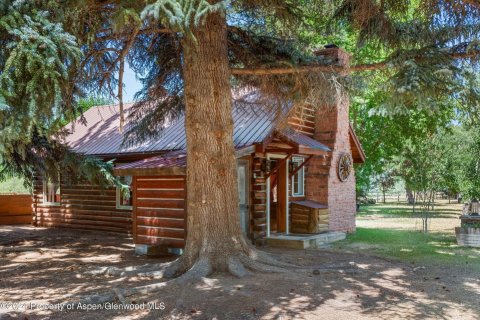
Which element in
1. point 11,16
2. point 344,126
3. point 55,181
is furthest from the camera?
point 344,126

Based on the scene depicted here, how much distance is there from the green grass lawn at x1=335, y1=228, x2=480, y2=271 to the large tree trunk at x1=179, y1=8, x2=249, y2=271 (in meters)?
4.70

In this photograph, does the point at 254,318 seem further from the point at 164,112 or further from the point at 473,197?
the point at 473,197

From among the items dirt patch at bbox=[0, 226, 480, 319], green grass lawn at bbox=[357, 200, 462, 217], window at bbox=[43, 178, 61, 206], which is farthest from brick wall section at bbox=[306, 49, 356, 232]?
green grass lawn at bbox=[357, 200, 462, 217]

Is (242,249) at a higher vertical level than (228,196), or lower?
lower

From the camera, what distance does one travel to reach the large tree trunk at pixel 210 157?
26.6 ft

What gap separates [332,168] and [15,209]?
14544 millimetres

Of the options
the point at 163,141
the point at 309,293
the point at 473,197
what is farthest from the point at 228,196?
the point at 473,197

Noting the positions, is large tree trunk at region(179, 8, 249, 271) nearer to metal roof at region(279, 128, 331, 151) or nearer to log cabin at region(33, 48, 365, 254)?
log cabin at region(33, 48, 365, 254)

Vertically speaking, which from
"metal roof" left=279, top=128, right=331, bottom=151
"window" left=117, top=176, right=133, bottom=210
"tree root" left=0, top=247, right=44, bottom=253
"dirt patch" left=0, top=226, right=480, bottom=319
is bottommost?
"tree root" left=0, top=247, right=44, bottom=253

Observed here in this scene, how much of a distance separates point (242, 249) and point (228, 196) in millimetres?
1001

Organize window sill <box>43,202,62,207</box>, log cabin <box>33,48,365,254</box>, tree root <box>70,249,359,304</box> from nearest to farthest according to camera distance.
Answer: tree root <box>70,249,359,304</box>, log cabin <box>33,48,365,254</box>, window sill <box>43,202,62,207</box>

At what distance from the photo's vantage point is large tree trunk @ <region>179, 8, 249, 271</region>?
812 cm

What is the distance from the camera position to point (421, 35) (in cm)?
815

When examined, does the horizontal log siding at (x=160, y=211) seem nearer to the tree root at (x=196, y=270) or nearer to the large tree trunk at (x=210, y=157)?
the tree root at (x=196, y=270)
